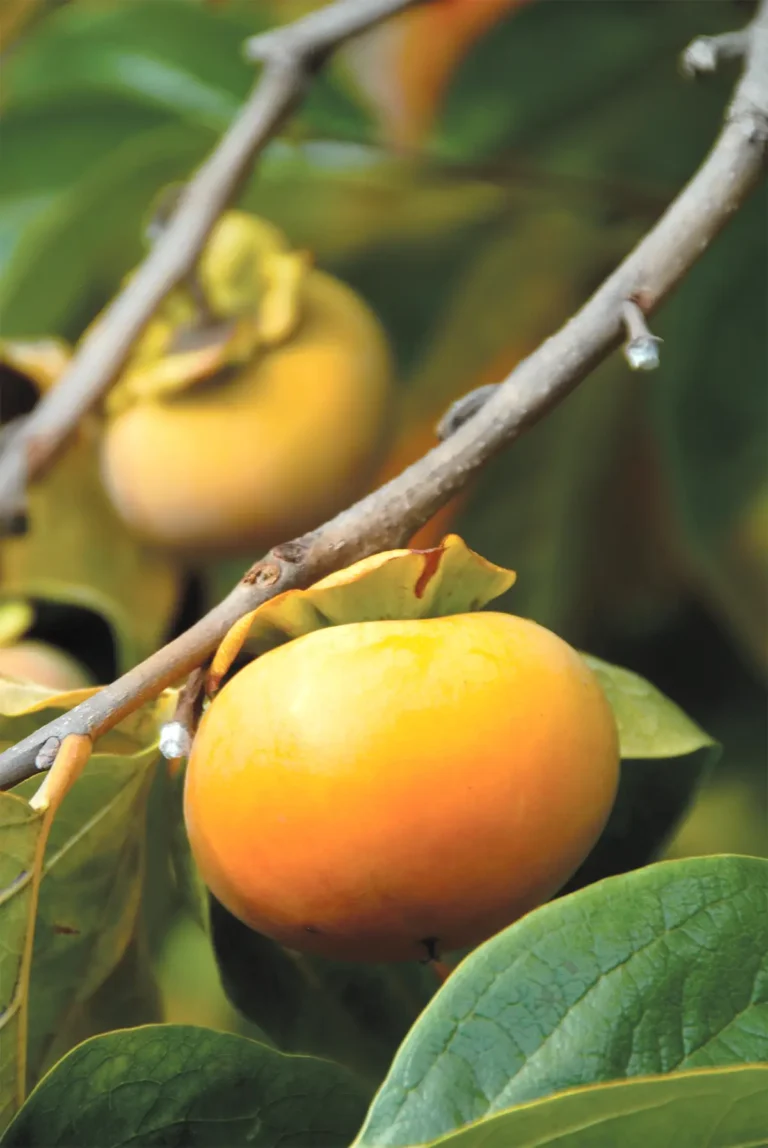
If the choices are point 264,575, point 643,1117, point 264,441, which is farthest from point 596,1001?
point 264,441

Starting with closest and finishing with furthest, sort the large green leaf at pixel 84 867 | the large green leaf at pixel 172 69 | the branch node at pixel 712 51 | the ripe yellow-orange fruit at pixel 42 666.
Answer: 1. the large green leaf at pixel 84 867
2. the branch node at pixel 712 51
3. the ripe yellow-orange fruit at pixel 42 666
4. the large green leaf at pixel 172 69

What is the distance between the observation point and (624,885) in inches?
14.2

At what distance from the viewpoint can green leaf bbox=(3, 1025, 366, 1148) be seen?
1.21 ft

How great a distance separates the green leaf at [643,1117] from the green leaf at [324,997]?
0.54ft

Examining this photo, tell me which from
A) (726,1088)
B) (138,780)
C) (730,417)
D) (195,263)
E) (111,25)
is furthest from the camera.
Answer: (111,25)

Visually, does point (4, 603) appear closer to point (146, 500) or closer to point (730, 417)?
point (146, 500)

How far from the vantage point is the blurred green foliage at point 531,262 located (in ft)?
2.46

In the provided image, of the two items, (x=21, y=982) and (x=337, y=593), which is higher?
(x=337, y=593)

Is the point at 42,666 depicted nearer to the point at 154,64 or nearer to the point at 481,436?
the point at 481,436

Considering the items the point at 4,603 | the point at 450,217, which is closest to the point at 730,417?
the point at 450,217

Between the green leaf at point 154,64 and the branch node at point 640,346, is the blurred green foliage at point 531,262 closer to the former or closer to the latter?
the green leaf at point 154,64

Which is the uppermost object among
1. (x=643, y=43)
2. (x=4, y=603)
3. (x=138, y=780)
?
(x=643, y=43)

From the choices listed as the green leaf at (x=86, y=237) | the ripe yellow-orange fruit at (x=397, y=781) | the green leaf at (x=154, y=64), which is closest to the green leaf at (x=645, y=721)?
the ripe yellow-orange fruit at (x=397, y=781)

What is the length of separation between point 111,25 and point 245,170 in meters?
0.31
